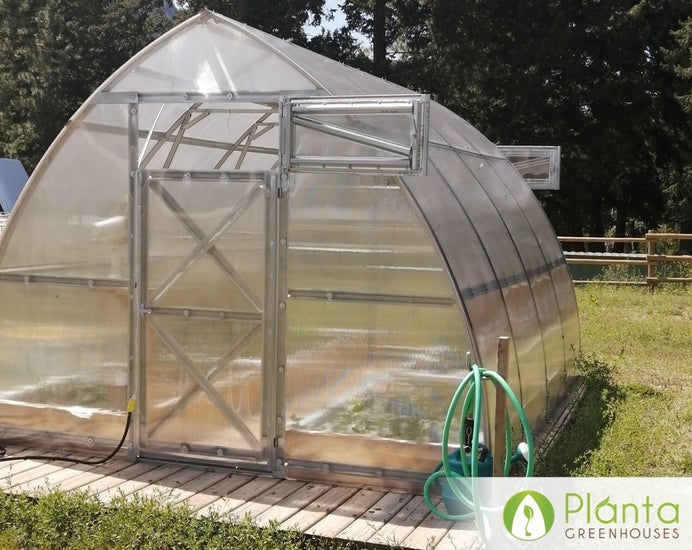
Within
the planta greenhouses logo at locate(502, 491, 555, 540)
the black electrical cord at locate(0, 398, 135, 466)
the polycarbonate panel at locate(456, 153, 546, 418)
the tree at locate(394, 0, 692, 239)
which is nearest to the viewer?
the planta greenhouses logo at locate(502, 491, 555, 540)

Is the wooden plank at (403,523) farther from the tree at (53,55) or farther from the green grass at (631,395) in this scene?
the tree at (53,55)

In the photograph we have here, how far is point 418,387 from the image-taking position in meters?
5.89

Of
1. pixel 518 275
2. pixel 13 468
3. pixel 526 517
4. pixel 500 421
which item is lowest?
pixel 13 468

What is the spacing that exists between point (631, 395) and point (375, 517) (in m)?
4.26

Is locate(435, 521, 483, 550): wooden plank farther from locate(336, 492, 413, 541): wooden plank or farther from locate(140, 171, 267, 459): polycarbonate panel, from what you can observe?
locate(140, 171, 267, 459): polycarbonate panel

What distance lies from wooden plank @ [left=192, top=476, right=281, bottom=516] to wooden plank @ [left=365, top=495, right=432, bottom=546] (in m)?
0.95

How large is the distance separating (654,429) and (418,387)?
263cm

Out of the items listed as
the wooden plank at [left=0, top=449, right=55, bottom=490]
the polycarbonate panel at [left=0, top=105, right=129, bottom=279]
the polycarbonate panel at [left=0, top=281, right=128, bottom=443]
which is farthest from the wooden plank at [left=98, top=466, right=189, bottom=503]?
the polycarbonate panel at [left=0, top=105, right=129, bottom=279]

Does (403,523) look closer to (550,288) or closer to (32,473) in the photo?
(32,473)

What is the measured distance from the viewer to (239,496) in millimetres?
5797

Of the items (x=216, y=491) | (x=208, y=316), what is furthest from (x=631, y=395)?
(x=216, y=491)

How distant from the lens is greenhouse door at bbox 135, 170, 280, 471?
6.21 m

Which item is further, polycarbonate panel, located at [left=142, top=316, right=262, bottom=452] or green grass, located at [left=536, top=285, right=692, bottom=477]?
green grass, located at [left=536, top=285, right=692, bottom=477]

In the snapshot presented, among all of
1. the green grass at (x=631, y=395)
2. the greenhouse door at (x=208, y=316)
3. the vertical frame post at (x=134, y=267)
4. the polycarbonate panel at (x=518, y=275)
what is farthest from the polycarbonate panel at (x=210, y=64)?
the green grass at (x=631, y=395)
